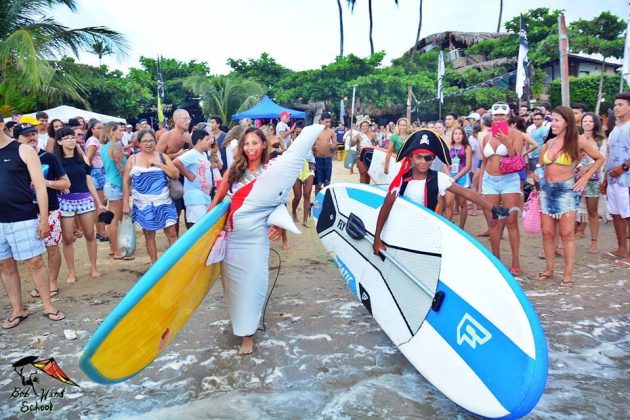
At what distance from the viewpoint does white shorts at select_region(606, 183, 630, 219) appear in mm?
5138

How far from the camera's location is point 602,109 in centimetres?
2289

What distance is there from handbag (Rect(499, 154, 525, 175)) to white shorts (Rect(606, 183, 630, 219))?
1.38 meters

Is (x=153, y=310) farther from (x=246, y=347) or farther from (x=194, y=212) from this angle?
(x=194, y=212)

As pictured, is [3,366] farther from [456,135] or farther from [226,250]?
[456,135]

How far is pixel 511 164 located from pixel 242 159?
9.58 ft

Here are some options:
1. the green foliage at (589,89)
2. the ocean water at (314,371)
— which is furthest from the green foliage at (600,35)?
the ocean water at (314,371)

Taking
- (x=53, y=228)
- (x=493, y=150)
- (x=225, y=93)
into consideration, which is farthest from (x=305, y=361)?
(x=225, y=93)

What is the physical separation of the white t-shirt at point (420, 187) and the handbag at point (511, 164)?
5.20ft

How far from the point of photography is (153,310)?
2572mm

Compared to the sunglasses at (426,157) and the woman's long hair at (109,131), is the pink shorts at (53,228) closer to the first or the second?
the woman's long hair at (109,131)

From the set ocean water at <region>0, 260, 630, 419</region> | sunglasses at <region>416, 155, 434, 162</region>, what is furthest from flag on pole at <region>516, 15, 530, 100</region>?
sunglasses at <region>416, 155, 434, 162</region>

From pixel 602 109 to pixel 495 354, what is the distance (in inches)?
994

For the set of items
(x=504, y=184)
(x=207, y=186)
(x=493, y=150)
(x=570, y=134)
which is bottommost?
(x=504, y=184)

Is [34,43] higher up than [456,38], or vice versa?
[456,38]
